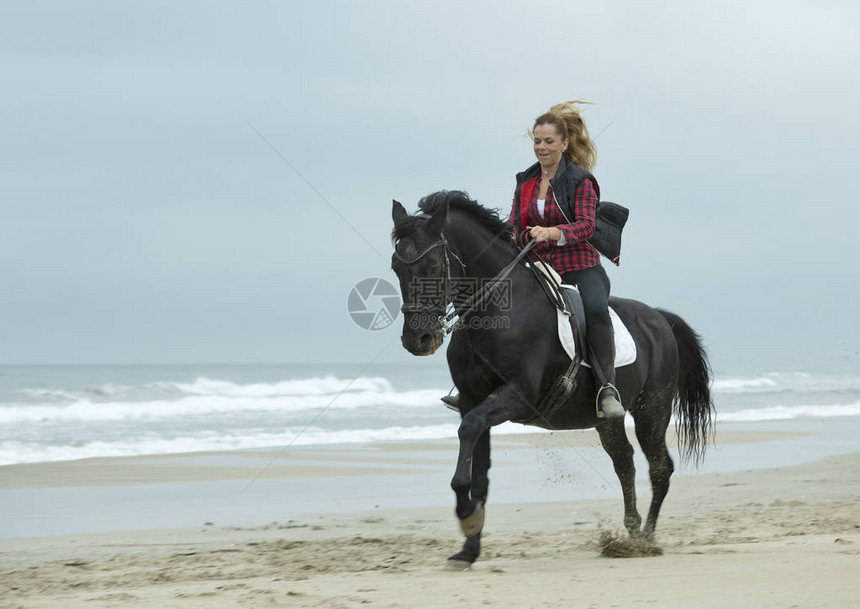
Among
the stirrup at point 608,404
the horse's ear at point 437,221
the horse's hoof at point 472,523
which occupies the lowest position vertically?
the horse's hoof at point 472,523

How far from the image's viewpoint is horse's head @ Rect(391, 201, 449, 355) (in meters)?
5.07

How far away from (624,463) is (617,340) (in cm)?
98

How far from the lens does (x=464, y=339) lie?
5.70 meters

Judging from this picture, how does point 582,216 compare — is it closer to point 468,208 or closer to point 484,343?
point 468,208

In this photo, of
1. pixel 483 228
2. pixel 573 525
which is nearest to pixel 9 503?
pixel 573 525

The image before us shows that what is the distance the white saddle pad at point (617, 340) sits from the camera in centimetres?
596

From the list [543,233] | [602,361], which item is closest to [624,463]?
[602,361]

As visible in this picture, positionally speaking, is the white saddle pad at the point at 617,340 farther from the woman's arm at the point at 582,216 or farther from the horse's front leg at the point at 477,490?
the horse's front leg at the point at 477,490

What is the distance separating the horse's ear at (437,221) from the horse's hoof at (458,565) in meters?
2.16

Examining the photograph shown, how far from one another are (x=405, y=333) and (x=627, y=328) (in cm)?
242

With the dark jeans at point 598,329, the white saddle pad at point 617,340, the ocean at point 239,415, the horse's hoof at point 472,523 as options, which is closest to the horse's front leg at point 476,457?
the horse's hoof at point 472,523

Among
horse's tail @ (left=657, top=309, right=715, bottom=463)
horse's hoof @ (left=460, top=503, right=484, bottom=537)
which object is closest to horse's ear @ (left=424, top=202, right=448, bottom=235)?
horse's hoof @ (left=460, top=503, right=484, bottom=537)

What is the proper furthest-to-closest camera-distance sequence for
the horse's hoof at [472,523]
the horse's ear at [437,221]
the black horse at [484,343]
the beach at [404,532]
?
the horse's hoof at [472,523]
the horse's ear at [437,221]
the black horse at [484,343]
the beach at [404,532]

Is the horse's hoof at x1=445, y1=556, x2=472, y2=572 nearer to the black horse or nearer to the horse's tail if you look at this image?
the black horse
